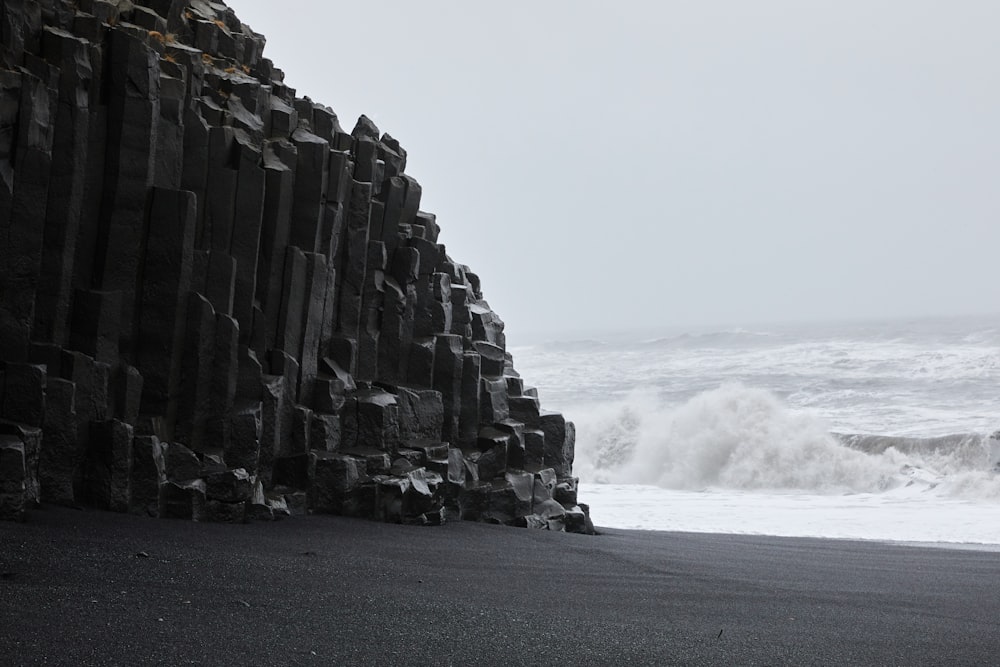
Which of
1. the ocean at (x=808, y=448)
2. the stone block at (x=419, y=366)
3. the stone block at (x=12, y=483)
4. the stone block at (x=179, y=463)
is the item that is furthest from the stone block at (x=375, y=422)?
the ocean at (x=808, y=448)

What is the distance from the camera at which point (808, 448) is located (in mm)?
18891

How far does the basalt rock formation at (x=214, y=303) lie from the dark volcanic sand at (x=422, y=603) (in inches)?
23.3

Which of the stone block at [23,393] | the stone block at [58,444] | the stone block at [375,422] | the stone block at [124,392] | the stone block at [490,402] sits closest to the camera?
the stone block at [23,393]

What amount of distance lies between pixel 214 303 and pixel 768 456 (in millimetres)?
13160

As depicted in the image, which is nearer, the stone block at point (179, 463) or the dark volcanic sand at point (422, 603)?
the dark volcanic sand at point (422, 603)

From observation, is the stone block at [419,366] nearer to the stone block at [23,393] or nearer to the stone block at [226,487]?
the stone block at [226,487]

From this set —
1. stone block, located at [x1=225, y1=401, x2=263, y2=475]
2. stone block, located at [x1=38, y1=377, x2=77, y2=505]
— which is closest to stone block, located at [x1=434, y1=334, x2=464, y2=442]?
stone block, located at [x1=225, y1=401, x2=263, y2=475]

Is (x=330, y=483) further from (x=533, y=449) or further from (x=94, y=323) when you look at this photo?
(x=533, y=449)

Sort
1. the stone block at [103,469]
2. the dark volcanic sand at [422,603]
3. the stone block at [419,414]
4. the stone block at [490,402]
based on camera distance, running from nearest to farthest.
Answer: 1. the dark volcanic sand at [422,603]
2. the stone block at [103,469]
3. the stone block at [419,414]
4. the stone block at [490,402]

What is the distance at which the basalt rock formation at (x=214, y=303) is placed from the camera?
7125 mm

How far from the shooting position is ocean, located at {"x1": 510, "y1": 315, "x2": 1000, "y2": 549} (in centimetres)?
1460

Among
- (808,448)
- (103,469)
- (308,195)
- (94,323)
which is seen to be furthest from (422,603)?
(808,448)

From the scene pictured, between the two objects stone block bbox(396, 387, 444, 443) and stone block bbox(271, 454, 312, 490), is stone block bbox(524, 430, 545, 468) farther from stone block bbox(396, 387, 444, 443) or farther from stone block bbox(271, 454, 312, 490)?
stone block bbox(271, 454, 312, 490)

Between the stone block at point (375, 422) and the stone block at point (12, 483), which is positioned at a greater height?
the stone block at point (375, 422)
